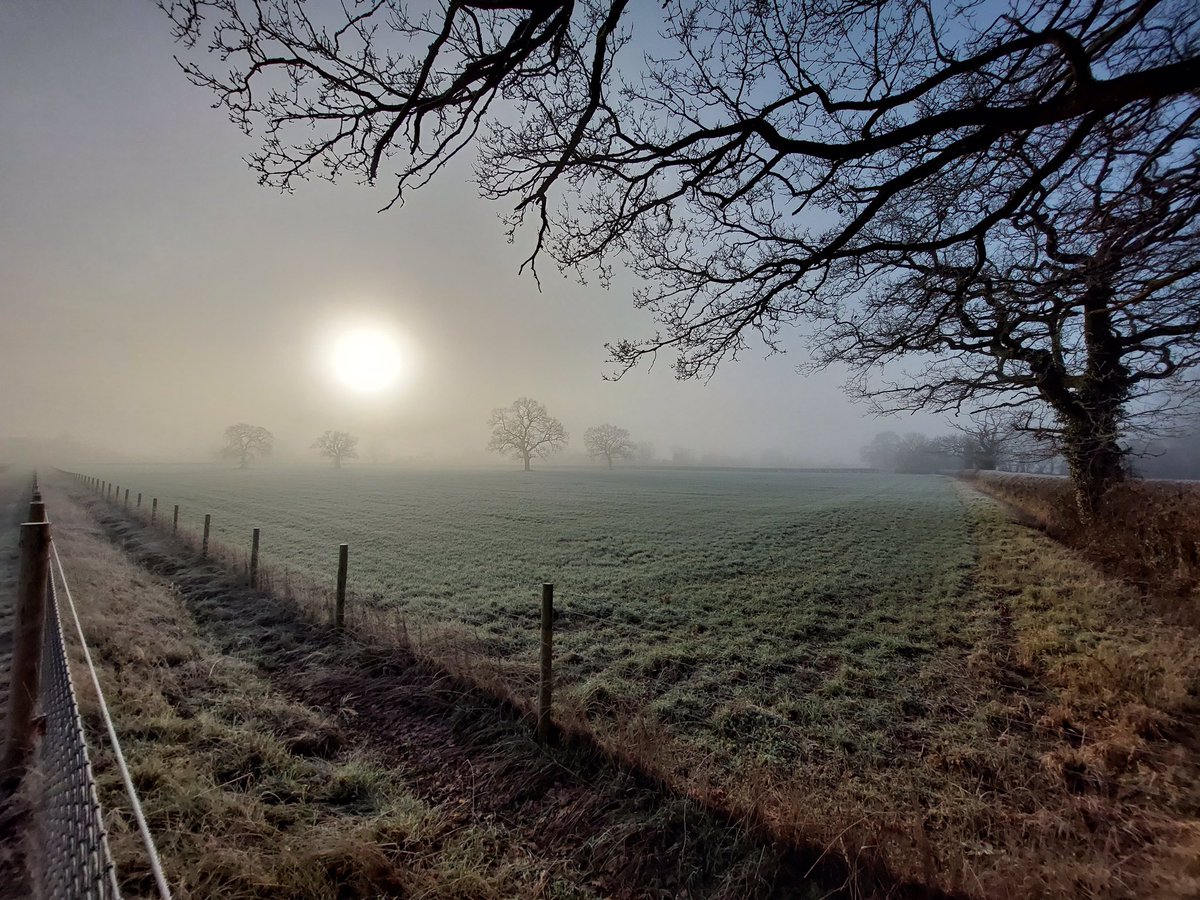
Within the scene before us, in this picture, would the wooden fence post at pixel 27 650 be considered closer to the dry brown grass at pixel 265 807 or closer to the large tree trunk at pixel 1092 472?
the dry brown grass at pixel 265 807

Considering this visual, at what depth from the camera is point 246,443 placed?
12119 centimetres

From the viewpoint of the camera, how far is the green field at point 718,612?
563 centimetres

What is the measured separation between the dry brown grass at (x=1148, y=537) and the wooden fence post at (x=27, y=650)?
595 inches

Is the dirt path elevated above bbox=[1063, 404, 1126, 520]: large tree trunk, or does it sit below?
below

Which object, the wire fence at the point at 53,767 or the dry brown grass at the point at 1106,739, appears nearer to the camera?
the wire fence at the point at 53,767

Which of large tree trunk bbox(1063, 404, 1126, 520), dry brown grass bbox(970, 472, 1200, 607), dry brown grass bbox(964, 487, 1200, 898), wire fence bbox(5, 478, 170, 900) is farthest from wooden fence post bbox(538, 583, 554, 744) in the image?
large tree trunk bbox(1063, 404, 1126, 520)

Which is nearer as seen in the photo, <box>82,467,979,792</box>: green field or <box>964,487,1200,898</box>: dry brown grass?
<box>964,487,1200,898</box>: dry brown grass

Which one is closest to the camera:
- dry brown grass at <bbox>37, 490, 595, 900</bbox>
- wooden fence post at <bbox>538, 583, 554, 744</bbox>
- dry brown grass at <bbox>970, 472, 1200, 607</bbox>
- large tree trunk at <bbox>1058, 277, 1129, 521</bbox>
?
dry brown grass at <bbox>37, 490, 595, 900</bbox>

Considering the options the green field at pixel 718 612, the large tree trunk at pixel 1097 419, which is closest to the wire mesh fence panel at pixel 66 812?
the green field at pixel 718 612

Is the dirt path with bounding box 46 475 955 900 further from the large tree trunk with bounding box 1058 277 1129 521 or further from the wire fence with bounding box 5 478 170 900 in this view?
the large tree trunk with bounding box 1058 277 1129 521

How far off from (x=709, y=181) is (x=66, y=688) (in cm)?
802

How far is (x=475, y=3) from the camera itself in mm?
3977

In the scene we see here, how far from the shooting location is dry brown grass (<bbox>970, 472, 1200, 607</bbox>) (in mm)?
9672

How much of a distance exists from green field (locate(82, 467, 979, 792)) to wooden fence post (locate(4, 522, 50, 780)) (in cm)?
409
